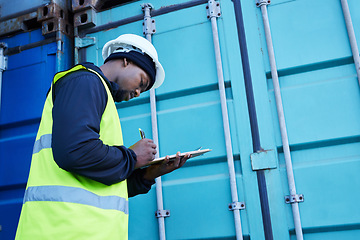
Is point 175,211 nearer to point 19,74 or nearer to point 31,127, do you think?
point 31,127

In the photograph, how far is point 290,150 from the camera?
8.62 feet

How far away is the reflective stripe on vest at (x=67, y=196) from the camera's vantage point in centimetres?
142

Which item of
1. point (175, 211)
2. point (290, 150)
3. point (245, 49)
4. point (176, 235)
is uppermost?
point (245, 49)

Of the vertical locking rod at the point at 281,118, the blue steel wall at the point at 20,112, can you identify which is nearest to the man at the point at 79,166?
the vertical locking rod at the point at 281,118

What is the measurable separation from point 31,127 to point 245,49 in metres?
2.03

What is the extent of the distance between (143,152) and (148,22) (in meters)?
1.86

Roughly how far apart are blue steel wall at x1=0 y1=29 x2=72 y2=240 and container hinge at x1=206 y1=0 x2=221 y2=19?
144cm

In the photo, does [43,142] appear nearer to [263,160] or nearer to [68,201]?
[68,201]

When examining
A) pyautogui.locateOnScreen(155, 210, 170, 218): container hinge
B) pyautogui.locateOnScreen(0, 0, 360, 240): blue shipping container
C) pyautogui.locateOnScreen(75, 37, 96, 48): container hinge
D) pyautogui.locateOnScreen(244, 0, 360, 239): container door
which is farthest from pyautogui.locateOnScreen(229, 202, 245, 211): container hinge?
pyautogui.locateOnScreen(75, 37, 96, 48): container hinge

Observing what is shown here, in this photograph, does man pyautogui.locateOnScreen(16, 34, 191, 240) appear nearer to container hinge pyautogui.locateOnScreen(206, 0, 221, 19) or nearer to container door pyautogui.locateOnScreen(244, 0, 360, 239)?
container door pyautogui.locateOnScreen(244, 0, 360, 239)

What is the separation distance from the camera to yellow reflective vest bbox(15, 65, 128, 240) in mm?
1381

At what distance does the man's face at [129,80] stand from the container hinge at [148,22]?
145 centimetres

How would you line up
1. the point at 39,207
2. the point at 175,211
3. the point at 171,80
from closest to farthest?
the point at 39,207, the point at 175,211, the point at 171,80

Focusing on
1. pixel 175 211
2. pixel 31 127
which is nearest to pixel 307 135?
pixel 175 211
